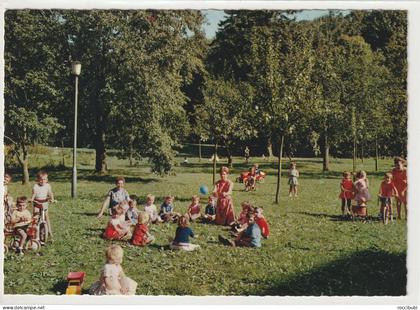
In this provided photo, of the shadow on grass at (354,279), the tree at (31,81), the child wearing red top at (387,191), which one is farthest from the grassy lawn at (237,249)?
the tree at (31,81)

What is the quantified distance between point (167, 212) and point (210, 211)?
2.03 ft

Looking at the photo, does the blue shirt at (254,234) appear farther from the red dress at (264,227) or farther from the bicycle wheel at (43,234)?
the bicycle wheel at (43,234)

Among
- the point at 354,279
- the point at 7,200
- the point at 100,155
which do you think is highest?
the point at 100,155

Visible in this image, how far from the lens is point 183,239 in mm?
8094

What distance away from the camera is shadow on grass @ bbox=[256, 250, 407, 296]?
303 inches

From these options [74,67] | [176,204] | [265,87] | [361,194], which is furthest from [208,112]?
[361,194]

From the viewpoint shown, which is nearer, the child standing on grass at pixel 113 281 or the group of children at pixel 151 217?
the child standing on grass at pixel 113 281

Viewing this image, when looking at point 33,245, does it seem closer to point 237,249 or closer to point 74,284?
point 74,284

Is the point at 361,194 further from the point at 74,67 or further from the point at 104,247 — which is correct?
the point at 74,67

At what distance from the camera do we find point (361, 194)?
27.7ft

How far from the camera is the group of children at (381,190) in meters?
8.26

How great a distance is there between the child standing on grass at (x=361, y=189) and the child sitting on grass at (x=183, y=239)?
7.93 feet

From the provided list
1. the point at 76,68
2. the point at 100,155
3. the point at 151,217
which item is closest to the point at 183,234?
the point at 151,217

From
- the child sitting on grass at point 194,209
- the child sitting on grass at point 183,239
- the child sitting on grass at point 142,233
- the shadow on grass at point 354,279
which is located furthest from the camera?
the child sitting on grass at point 194,209
